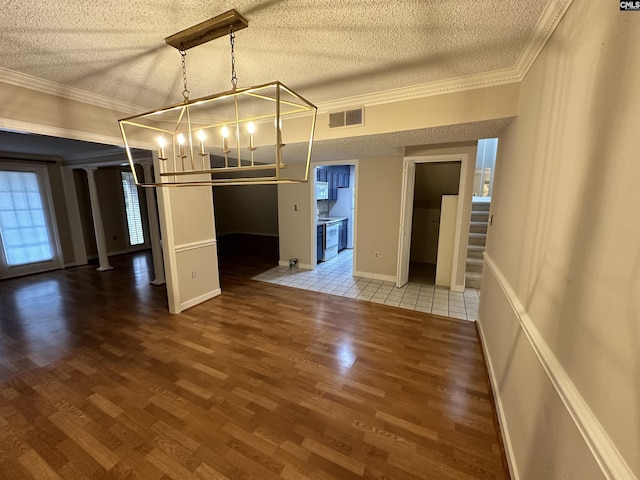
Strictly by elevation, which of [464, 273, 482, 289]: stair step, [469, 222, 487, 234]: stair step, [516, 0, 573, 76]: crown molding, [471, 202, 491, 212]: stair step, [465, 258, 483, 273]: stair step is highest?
[516, 0, 573, 76]: crown molding

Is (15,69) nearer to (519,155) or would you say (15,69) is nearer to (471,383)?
(519,155)

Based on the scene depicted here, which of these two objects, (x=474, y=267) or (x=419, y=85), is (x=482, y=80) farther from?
(x=474, y=267)

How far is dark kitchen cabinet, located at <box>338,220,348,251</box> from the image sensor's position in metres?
6.58

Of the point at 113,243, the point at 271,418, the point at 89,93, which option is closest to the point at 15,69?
the point at 89,93

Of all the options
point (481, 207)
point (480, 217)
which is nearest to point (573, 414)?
point (480, 217)

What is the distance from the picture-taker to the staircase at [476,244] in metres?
4.11

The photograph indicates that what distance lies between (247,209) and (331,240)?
3991 mm

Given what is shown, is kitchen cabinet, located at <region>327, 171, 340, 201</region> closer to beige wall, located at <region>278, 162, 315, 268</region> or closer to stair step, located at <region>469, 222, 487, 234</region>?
beige wall, located at <region>278, 162, 315, 268</region>

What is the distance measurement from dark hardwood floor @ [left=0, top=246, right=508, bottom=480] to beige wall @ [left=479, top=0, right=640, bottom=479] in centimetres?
55

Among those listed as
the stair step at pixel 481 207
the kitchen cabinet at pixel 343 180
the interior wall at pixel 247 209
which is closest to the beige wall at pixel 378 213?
the stair step at pixel 481 207

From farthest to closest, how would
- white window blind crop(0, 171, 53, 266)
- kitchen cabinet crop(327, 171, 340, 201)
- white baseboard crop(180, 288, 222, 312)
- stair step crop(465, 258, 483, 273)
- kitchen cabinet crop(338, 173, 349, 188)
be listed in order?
kitchen cabinet crop(338, 173, 349, 188) → kitchen cabinet crop(327, 171, 340, 201) → white window blind crop(0, 171, 53, 266) → stair step crop(465, 258, 483, 273) → white baseboard crop(180, 288, 222, 312)

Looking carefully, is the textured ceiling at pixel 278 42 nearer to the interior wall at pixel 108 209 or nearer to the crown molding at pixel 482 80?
the crown molding at pixel 482 80

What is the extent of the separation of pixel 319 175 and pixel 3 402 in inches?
205

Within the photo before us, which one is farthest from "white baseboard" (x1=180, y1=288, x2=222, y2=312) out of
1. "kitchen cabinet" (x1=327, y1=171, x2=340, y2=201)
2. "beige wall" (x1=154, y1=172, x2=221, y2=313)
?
"kitchen cabinet" (x1=327, y1=171, x2=340, y2=201)
